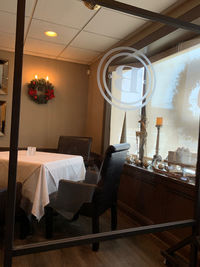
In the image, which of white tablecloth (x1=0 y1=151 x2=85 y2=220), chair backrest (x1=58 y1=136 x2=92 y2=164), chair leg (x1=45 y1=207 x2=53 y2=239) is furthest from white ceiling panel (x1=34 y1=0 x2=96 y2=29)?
chair leg (x1=45 y1=207 x2=53 y2=239)

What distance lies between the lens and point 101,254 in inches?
78.5

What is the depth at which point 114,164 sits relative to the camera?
1896 mm

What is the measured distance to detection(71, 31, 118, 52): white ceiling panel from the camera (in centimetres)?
187

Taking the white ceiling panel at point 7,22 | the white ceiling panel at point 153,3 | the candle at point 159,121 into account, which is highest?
the white ceiling panel at point 153,3

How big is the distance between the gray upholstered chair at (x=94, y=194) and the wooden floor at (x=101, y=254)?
60 mm

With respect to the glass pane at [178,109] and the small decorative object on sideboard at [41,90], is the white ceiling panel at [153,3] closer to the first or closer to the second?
the glass pane at [178,109]

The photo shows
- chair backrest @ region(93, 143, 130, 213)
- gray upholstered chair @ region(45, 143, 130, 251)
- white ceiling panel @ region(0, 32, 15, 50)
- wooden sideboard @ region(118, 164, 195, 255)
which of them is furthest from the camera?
wooden sideboard @ region(118, 164, 195, 255)

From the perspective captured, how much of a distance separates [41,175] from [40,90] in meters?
0.66

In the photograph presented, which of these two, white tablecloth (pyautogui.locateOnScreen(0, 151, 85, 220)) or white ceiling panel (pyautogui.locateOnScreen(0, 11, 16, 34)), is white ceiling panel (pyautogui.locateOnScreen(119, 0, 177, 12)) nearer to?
white ceiling panel (pyautogui.locateOnScreen(0, 11, 16, 34))

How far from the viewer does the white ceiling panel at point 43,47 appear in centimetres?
154

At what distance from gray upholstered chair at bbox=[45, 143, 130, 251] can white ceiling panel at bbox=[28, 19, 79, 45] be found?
99cm

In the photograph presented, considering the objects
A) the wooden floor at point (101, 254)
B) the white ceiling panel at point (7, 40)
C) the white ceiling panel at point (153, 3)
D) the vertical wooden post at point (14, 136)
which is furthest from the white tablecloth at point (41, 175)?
the white ceiling panel at point (153, 3)

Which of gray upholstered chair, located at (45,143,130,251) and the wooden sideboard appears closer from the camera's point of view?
gray upholstered chair, located at (45,143,130,251)

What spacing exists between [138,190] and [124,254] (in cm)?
59
